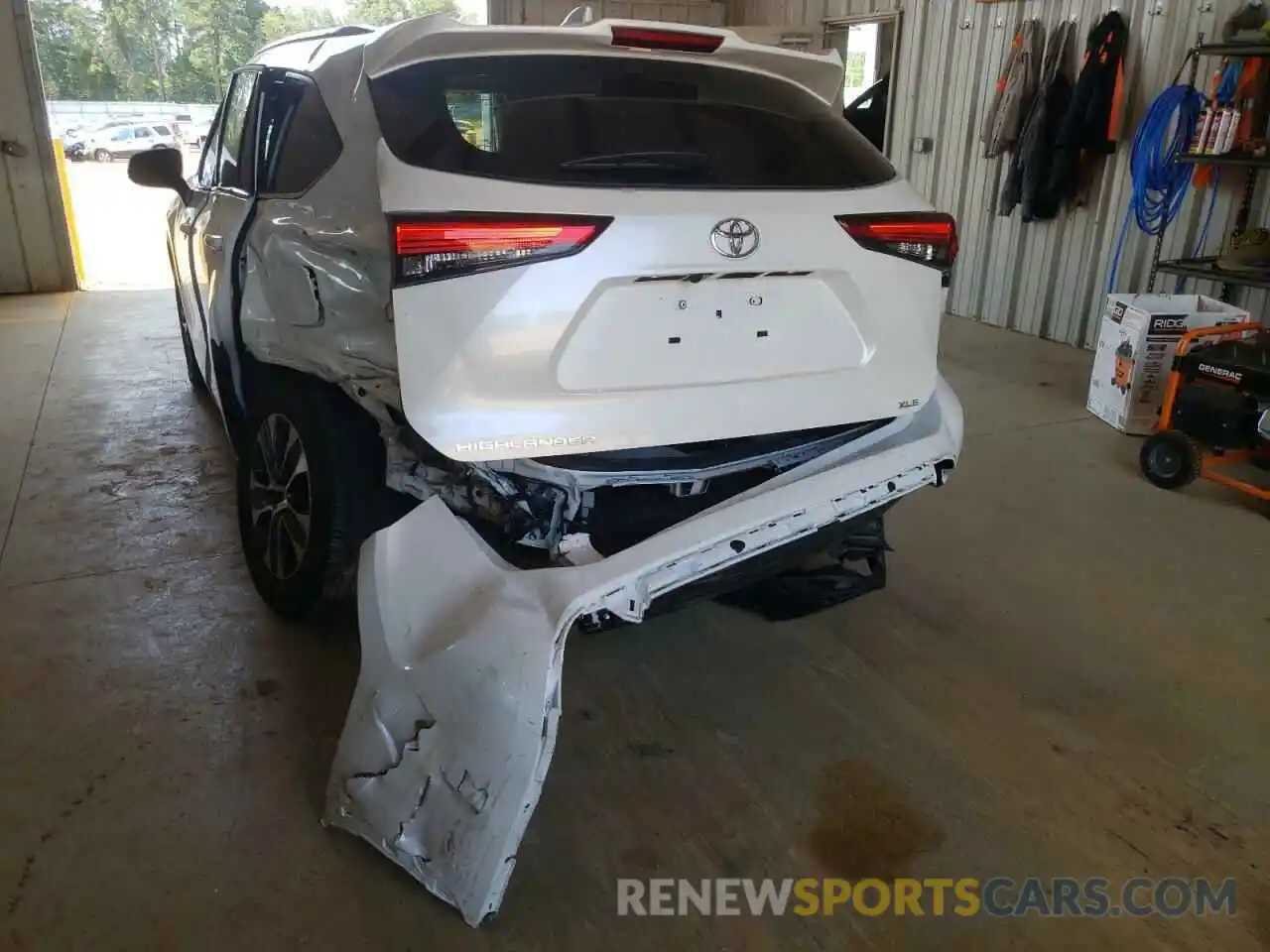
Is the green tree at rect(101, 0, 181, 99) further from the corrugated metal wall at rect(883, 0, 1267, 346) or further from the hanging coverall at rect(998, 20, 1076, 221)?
the hanging coverall at rect(998, 20, 1076, 221)

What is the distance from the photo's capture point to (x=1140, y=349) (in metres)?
4.33

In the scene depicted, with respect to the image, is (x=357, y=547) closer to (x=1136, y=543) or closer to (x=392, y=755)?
(x=392, y=755)

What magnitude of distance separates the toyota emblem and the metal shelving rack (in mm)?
3700

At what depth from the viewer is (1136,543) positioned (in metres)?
3.33

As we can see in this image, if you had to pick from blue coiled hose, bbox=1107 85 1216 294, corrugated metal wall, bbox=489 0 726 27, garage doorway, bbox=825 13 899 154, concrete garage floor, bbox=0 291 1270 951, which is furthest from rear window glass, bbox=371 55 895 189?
corrugated metal wall, bbox=489 0 726 27

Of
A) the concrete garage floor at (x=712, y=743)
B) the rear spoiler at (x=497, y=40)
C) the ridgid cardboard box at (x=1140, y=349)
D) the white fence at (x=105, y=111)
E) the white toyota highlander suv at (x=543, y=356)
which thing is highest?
the rear spoiler at (x=497, y=40)

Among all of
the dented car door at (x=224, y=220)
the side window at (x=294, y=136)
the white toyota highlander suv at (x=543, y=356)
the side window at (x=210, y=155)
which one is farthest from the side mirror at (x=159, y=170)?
the white toyota highlander suv at (x=543, y=356)

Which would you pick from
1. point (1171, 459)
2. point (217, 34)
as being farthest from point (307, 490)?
point (217, 34)

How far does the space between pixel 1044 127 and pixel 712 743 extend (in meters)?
5.32

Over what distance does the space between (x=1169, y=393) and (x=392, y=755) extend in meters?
3.55

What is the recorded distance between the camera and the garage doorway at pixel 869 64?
7.71 meters

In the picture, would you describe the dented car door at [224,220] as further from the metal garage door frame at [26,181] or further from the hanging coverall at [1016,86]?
the metal garage door frame at [26,181]

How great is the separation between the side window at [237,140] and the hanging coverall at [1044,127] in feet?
16.1

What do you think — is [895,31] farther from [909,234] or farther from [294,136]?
[294,136]
